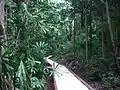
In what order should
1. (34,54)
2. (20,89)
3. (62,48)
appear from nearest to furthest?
(20,89) → (34,54) → (62,48)

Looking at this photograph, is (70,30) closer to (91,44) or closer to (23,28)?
(91,44)

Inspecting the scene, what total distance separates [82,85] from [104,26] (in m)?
3.22

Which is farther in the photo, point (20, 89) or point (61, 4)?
point (61, 4)

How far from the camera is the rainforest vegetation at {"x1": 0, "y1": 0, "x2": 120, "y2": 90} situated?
15.7ft

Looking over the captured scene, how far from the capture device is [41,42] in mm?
7359

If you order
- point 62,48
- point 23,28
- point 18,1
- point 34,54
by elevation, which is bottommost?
point 62,48

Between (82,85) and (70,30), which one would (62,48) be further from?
(82,85)

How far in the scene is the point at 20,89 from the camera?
4875 millimetres

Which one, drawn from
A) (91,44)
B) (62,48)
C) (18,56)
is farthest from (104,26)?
(62,48)

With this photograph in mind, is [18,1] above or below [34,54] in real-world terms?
above

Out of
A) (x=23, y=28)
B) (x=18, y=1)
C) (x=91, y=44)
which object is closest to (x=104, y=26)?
(x=91, y=44)

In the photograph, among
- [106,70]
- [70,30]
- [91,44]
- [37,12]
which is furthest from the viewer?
[70,30]

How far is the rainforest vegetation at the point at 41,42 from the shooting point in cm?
477

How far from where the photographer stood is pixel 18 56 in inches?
197
